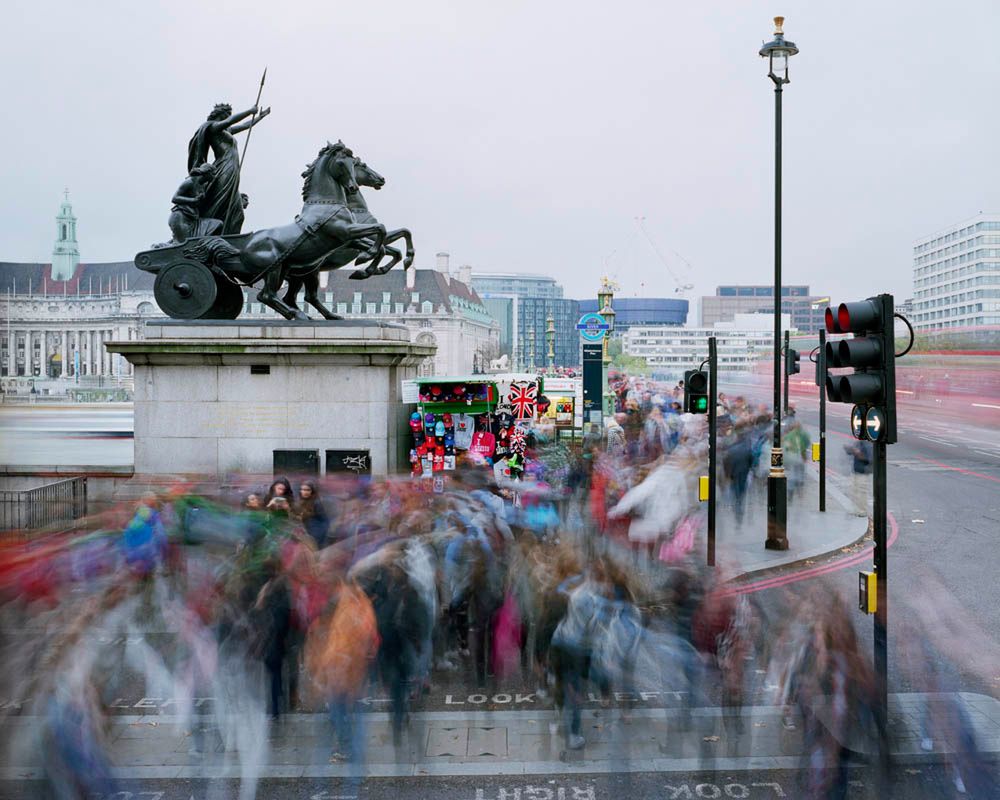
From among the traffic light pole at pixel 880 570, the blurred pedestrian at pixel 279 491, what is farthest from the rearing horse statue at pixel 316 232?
the traffic light pole at pixel 880 570

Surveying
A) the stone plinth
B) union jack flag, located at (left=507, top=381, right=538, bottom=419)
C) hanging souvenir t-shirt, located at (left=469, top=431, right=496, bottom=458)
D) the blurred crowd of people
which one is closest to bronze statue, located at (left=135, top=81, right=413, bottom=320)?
the stone plinth

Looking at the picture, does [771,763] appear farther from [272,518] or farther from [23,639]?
[23,639]

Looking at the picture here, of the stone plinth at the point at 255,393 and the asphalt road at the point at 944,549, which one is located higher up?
the stone plinth at the point at 255,393

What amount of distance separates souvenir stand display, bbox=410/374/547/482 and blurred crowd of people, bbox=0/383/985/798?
6112 millimetres

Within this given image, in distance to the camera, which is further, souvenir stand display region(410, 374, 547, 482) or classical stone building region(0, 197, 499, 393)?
classical stone building region(0, 197, 499, 393)

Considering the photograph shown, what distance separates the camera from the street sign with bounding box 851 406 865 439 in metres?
7.43

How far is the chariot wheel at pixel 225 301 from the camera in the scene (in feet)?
53.7

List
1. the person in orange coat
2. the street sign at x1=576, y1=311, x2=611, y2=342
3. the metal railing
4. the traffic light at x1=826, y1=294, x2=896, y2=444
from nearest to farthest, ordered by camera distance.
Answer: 1. the person in orange coat
2. the traffic light at x1=826, y1=294, x2=896, y2=444
3. the metal railing
4. the street sign at x1=576, y1=311, x2=611, y2=342

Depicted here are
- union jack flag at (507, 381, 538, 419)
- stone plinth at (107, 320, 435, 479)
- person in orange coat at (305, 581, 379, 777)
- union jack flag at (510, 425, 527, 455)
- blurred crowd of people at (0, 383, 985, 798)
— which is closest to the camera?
blurred crowd of people at (0, 383, 985, 798)

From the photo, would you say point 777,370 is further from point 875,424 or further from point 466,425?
point 875,424

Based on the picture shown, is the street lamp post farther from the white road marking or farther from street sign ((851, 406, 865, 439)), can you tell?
the white road marking

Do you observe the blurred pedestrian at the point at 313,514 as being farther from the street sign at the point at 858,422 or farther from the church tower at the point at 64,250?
the church tower at the point at 64,250

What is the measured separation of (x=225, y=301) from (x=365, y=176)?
3530mm

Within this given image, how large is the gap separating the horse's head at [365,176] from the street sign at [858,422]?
11495 millimetres
